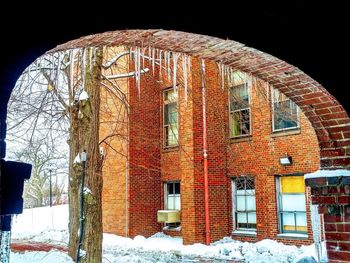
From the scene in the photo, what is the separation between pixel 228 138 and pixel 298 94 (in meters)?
11.0

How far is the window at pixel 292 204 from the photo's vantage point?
13133mm

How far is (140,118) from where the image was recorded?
17109 millimetres

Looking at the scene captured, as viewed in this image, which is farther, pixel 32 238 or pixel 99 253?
pixel 32 238

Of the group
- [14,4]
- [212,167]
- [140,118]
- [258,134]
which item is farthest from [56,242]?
[14,4]

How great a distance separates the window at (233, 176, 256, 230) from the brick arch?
10577mm

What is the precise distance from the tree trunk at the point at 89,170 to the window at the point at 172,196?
7.65 metres

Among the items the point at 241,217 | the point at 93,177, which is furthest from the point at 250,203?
the point at 93,177

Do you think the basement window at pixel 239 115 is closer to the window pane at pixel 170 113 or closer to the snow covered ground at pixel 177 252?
the window pane at pixel 170 113

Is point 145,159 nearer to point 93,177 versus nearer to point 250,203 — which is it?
point 250,203

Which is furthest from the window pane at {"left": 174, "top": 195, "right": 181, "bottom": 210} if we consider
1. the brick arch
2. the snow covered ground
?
the brick arch

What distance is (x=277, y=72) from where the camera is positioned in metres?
4.05

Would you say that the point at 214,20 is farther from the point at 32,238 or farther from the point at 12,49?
the point at 32,238

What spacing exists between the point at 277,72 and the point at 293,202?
10.0 meters

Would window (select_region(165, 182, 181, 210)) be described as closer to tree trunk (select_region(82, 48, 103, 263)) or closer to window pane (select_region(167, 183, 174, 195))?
window pane (select_region(167, 183, 174, 195))
